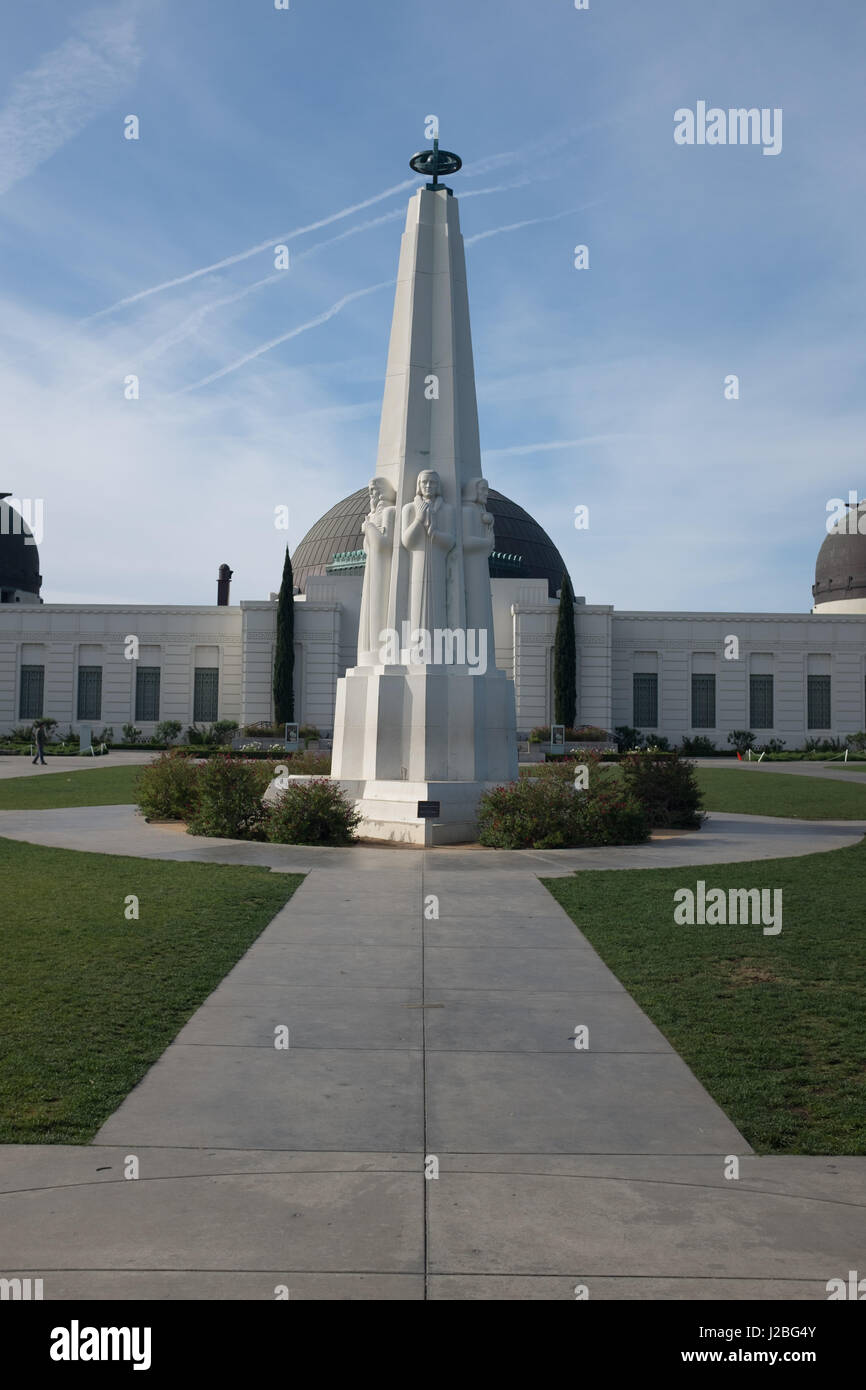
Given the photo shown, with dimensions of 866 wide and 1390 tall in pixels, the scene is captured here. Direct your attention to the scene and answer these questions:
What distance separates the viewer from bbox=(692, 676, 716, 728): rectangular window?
50.5 metres

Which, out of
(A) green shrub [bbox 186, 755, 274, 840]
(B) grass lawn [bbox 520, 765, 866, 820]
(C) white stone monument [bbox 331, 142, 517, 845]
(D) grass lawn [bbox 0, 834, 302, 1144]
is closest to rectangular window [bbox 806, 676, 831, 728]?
(B) grass lawn [bbox 520, 765, 866, 820]

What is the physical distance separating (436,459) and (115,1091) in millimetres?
13622

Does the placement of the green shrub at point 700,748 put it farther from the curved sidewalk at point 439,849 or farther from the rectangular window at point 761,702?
the curved sidewalk at point 439,849

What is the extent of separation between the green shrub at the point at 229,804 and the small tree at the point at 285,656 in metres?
30.4

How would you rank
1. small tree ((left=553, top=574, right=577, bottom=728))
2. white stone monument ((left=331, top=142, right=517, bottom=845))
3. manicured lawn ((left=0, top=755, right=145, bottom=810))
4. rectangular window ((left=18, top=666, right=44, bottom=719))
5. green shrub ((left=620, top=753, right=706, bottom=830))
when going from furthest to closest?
rectangular window ((left=18, top=666, right=44, bottom=719)), small tree ((left=553, top=574, right=577, bottom=728)), manicured lawn ((left=0, top=755, right=145, bottom=810)), green shrub ((left=620, top=753, right=706, bottom=830)), white stone monument ((left=331, top=142, right=517, bottom=845))

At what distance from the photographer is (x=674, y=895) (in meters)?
10.7

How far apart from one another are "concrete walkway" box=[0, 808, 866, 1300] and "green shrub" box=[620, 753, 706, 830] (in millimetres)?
10781

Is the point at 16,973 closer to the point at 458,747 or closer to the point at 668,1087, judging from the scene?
the point at 668,1087

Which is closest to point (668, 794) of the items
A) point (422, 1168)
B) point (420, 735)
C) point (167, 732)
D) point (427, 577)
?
point (420, 735)

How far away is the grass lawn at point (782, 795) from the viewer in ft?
67.4

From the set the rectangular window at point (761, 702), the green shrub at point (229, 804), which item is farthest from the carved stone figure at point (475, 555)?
the rectangular window at point (761, 702)

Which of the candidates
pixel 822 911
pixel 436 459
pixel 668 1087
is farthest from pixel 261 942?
pixel 436 459

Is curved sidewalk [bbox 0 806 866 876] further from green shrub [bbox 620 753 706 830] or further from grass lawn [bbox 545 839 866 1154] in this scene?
grass lawn [bbox 545 839 866 1154]

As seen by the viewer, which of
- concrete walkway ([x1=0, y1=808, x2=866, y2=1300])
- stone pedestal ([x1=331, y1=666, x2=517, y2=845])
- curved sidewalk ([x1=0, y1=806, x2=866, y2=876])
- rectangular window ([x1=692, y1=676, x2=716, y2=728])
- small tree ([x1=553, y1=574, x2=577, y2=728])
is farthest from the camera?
rectangular window ([x1=692, y1=676, x2=716, y2=728])
